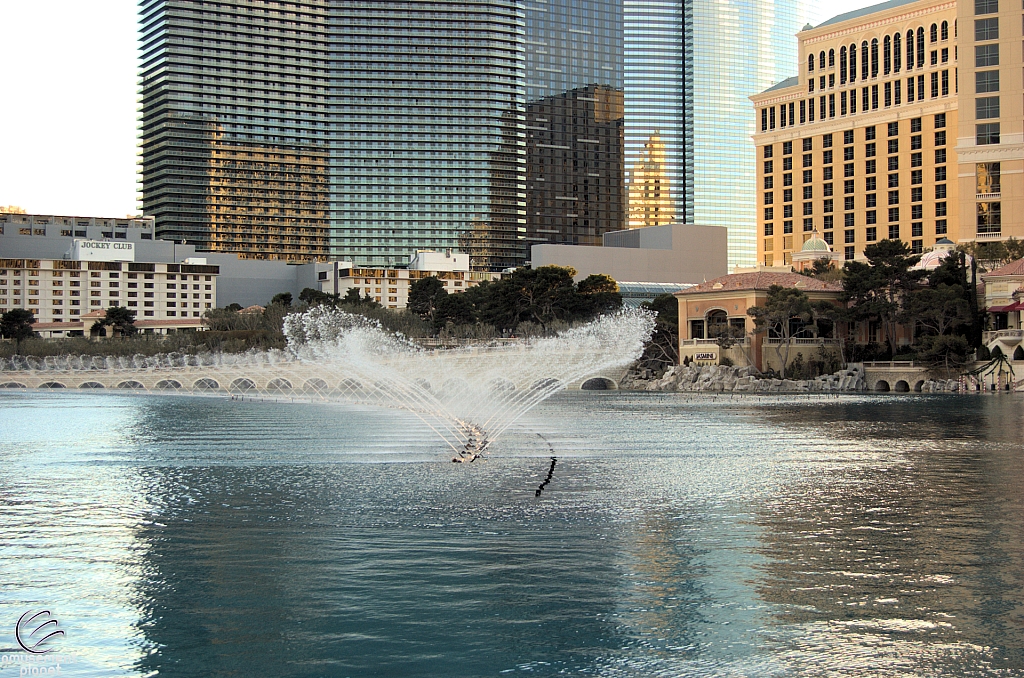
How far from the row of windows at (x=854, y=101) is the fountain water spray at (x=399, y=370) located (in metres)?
50.2

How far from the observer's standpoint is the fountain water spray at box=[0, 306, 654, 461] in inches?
2662

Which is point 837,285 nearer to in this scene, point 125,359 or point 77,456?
point 125,359

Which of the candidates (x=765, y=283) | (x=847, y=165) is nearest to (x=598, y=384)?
(x=765, y=283)

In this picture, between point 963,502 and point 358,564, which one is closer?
point 358,564

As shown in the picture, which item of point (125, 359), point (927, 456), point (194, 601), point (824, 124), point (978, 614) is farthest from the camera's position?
point (824, 124)

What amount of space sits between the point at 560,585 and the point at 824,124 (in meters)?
151

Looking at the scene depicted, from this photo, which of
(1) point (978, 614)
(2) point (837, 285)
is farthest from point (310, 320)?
(1) point (978, 614)

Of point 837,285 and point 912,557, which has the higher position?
point 837,285

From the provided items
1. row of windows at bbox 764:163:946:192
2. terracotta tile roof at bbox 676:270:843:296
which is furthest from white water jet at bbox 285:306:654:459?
row of windows at bbox 764:163:946:192

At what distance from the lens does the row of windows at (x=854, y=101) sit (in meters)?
148

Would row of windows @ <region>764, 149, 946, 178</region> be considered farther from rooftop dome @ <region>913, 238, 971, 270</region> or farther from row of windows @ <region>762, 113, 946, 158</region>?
rooftop dome @ <region>913, 238, 971, 270</region>

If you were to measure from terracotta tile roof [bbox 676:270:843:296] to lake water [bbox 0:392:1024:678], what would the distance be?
6657cm

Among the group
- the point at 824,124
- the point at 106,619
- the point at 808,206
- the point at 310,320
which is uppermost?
the point at 824,124

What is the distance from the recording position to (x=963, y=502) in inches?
1228
